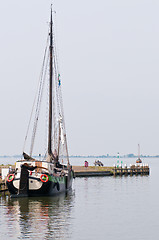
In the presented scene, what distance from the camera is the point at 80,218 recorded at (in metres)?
35.4

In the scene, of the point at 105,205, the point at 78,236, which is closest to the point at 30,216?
the point at 78,236

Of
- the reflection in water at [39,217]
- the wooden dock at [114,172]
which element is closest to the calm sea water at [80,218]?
the reflection in water at [39,217]

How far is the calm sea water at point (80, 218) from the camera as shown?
29000 millimetres

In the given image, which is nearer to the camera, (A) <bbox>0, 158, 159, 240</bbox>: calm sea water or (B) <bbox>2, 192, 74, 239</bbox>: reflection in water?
(B) <bbox>2, 192, 74, 239</bbox>: reflection in water

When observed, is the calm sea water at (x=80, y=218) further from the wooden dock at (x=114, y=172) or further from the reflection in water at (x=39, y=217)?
the wooden dock at (x=114, y=172)

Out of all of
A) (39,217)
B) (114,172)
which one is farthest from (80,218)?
(114,172)

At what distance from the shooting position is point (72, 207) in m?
42.8

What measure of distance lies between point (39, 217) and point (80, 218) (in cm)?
306

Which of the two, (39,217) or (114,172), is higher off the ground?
(114,172)

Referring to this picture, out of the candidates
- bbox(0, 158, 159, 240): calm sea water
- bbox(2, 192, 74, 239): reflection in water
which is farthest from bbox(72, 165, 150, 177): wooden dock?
bbox(2, 192, 74, 239): reflection in water

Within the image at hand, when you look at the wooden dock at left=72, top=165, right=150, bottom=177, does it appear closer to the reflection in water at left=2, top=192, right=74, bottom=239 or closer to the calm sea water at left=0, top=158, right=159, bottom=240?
the calm sea water at left=0, top=158, right=159, bottom=240

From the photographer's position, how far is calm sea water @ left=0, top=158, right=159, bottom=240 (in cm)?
2900

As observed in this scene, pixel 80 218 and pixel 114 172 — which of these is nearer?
pixel 80 218

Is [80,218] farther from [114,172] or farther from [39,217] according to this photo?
[114,172]
